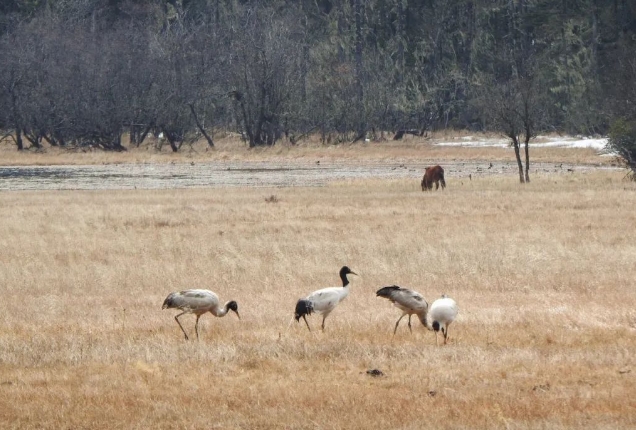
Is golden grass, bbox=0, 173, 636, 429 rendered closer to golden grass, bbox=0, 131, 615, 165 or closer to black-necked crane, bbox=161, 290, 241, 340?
black-necked crane, bbox=161, 290, 241, 340

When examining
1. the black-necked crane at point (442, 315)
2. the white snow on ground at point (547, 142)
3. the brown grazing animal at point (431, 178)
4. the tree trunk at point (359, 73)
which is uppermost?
the tree trunk at point (359, 73)

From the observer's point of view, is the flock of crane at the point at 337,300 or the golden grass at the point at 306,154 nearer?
the flock of crane at the point at 337,300

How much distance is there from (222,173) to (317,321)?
41.1 meters

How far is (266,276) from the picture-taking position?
1908 centimetres

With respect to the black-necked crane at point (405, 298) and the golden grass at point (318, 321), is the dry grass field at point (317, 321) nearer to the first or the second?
the golden grass at point (318, 321)

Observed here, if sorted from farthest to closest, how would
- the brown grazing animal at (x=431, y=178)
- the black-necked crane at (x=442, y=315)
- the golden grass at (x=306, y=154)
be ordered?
the golden grass at (x=306, y=154), the brown grazing animal at (x=431, y=178), the black-necked crane at (x=442, y=315)

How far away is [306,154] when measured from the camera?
72.6m

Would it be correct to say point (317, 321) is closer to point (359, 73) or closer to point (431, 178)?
point (431, 178)

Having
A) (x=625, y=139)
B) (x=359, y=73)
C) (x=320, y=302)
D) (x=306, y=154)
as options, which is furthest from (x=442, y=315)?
(x=359, y=73)

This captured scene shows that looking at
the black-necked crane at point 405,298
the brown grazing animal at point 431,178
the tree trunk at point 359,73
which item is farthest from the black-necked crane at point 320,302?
the tree trunk at point 359,73

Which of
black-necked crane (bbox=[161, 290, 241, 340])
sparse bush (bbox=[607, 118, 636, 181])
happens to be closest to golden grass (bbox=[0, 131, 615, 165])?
sparse bush (bbox=[607, 118, 636, 181])

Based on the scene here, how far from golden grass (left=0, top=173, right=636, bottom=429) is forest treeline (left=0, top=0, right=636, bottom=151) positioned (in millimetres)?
45287

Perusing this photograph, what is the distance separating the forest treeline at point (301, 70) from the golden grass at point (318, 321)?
45.3 metres

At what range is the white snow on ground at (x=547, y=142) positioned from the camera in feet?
236
